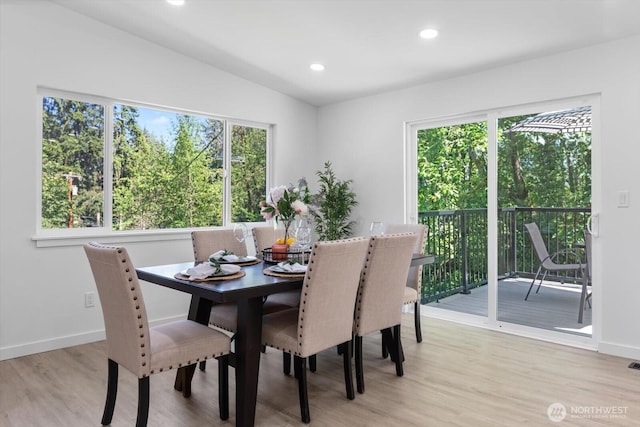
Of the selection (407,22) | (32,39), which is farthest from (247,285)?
(32,39)

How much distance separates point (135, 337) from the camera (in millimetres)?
2053

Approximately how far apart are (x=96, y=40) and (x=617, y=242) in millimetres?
4609

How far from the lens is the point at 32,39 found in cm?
351

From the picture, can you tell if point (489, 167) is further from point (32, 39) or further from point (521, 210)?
point (32, 39)

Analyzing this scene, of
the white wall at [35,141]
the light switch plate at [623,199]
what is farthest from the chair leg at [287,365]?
the light switch plate at [623,199]

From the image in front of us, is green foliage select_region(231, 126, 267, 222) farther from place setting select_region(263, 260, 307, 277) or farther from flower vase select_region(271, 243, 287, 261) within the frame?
place setting select_region(263, 260, 307, 277)

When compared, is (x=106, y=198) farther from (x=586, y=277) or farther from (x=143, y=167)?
(x=586, y=277)

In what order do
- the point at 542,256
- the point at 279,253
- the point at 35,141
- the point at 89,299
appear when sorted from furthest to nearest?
the point at 542,256 < the point at 89,299 < the point at 35,141 < the point at 279,253

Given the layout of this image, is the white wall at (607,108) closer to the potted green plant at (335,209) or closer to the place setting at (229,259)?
the potted green plant at (335,209)

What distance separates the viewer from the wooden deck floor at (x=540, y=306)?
3.80 meters

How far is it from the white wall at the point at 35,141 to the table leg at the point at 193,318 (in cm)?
149

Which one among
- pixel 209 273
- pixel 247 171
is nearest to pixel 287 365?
pixel 209 273

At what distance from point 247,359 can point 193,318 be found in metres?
0.76

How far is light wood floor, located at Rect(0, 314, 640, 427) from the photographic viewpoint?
7.99 feet
